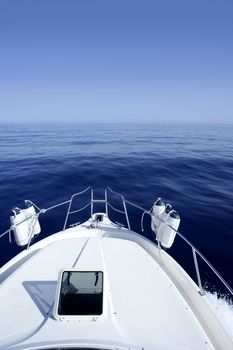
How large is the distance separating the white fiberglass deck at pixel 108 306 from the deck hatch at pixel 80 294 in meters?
0.08

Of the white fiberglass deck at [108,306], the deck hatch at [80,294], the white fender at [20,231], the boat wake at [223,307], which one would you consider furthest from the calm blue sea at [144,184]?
the deck hatch at [80,294]

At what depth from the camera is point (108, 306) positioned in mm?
3178

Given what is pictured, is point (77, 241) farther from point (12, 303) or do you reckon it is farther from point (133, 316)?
point (133, 316)

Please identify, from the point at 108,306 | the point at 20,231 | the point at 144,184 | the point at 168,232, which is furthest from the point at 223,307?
the point at 144,184

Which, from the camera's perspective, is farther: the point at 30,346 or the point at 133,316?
the point at 133,316

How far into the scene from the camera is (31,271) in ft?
13.3

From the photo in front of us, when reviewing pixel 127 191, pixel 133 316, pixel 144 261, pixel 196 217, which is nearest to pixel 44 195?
pixel 127 191

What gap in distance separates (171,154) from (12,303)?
1819 cm

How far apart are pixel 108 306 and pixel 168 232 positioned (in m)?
2.48

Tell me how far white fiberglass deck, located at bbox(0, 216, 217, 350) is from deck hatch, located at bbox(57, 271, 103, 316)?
0.08m

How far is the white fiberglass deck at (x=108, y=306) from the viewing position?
2766mm

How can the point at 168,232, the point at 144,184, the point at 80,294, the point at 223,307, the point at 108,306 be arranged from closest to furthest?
the point at 80,294 → the point at 108,306 → the point at 223,307 → the point at 168,232 → the point at 144,184

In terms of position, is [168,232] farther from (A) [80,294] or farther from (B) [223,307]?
(A) [80,294]

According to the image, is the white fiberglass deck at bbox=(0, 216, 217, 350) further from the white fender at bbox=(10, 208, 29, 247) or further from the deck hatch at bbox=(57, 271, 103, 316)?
the white fender at bbox=(10, 208, 29, 247)
